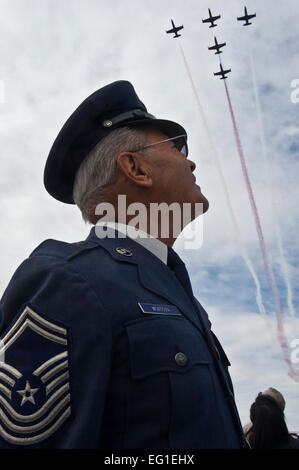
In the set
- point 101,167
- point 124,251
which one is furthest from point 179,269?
point 101,167

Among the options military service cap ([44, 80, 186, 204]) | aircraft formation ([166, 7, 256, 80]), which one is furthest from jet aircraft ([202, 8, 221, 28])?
military service cap ([44, 80, 186, 204])

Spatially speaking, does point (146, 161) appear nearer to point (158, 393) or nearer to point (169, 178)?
point (169, 178)

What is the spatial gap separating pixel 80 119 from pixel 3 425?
2403 mm

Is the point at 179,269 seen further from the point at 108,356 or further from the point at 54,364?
the point at 54,364

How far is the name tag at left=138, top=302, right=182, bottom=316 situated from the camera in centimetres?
256

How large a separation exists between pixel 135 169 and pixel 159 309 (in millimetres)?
1302

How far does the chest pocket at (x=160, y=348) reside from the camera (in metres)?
2.38

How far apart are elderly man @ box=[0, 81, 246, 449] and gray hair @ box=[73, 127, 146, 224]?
373mm

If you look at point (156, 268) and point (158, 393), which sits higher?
point (156, 268)

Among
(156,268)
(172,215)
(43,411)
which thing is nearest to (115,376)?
(43,411)

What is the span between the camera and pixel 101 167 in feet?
11.6

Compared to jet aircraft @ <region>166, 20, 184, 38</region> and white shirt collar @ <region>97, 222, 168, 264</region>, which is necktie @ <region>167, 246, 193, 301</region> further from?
jet aircraft @ <region>166, 20, 184, 38</region>

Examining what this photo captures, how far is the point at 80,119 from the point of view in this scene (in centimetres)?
370

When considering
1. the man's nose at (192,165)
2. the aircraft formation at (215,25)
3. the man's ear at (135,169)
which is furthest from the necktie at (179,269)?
the aircraft formation at (215,25)
